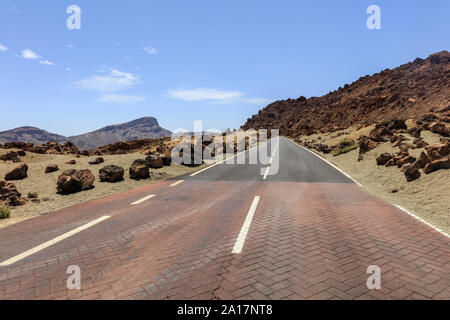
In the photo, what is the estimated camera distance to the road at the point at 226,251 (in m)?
4.06

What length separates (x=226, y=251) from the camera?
17.7 feet

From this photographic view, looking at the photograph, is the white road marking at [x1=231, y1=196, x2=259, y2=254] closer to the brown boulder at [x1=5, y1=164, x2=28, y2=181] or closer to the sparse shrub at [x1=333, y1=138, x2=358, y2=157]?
the brown boulder at [x1=5, y1=164, x2=28, y2=181]

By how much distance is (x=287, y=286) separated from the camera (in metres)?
4.11

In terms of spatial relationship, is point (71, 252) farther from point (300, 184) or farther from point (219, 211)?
point (300, 184)

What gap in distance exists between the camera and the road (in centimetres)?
406

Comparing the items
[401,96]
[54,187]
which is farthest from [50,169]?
[401,96]

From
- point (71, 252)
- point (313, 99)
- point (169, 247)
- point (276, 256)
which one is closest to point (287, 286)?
point (276, 256)

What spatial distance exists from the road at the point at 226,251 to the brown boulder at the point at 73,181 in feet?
7.29

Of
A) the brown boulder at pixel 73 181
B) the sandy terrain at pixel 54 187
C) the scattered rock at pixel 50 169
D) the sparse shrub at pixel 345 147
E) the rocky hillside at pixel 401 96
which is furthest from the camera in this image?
the rocky hillside at pixel 401 96

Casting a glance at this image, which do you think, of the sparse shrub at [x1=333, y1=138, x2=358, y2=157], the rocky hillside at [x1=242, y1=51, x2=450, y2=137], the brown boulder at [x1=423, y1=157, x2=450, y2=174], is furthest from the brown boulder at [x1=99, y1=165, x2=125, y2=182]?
the rocky hillside at [x1=242, y1=51, x2=450, y2=137]

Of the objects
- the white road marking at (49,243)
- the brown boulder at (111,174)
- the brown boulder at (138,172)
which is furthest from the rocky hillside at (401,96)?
the white road marking at (49,243)

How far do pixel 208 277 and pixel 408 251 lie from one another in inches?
156

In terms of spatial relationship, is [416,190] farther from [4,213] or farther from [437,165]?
[4,213]

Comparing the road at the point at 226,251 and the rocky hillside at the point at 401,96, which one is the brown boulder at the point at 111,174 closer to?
the road at the point at 226,251
